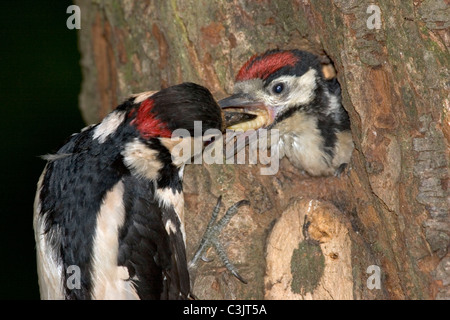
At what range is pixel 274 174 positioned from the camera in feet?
10.0

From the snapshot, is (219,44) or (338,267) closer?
(338,267)

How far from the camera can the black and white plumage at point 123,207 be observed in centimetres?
254

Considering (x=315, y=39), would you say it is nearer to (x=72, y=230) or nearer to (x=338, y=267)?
(x=338, y=267)

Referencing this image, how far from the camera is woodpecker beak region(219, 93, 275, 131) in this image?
9.79 ft

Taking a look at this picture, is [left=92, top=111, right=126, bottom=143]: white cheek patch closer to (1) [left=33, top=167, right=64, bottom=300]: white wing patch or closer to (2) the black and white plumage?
(2) the black and white plumage

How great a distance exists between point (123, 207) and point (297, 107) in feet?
3.22

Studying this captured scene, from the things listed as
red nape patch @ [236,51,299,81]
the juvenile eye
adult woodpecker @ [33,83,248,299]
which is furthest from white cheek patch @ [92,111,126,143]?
the juvenile eye

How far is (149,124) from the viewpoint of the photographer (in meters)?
2.69

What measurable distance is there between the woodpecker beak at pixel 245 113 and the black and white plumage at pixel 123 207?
0.82ft

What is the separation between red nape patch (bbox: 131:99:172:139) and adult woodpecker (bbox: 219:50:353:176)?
15.8 inches

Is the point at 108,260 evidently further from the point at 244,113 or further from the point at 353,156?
the point at 353,156

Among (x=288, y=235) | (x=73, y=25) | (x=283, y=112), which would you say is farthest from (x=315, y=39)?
(x=73, y=25)

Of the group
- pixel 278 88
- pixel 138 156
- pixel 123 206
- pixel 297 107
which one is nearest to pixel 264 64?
pixel 278 88
